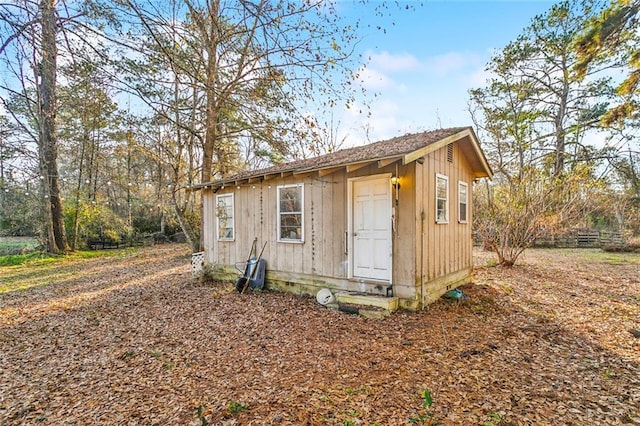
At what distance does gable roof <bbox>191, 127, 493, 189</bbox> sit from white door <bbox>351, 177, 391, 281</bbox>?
52cm

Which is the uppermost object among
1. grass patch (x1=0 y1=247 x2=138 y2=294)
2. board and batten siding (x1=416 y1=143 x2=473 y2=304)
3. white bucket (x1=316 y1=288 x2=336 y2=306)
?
board and batten siding (x1=416 y1=143 x2=473 y2=304)

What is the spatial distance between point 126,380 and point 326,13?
19.6ft

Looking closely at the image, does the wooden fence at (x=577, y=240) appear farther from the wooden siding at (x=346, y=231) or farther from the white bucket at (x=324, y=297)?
the white bucket at (x=324, y=297)

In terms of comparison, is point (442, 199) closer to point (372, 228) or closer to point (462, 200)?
point (462, 200)

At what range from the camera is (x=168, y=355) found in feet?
13.6

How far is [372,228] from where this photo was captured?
5.96 metres

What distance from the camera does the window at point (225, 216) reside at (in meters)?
8.41

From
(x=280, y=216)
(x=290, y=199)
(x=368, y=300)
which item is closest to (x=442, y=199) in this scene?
(x=368, y=300)

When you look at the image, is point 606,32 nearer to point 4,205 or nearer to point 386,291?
point 386,291

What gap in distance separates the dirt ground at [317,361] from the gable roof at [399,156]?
2675 millimetres

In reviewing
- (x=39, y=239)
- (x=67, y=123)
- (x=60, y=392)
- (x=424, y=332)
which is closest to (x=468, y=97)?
(x=424, y=332)

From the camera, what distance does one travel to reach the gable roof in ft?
17.1

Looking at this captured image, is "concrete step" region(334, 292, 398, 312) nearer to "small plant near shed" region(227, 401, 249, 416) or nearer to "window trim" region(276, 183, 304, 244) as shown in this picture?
"window trim" region(276, 183, 304, 244)

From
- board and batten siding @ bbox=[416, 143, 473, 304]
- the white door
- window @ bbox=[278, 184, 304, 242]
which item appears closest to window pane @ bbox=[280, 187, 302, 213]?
window @ bbox=[278, 184, 304, 242]
